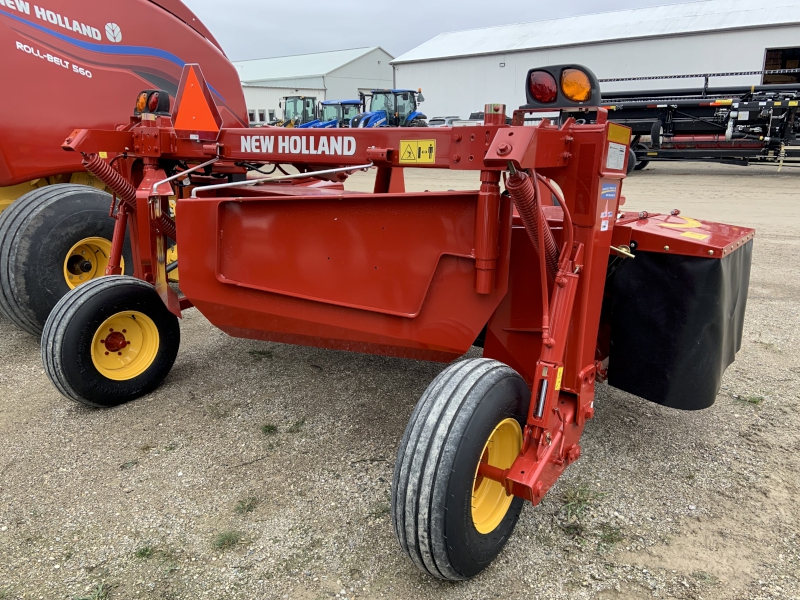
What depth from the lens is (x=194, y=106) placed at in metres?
3.28

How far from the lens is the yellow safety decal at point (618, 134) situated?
2.01 metres

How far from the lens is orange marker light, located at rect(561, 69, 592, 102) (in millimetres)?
2344

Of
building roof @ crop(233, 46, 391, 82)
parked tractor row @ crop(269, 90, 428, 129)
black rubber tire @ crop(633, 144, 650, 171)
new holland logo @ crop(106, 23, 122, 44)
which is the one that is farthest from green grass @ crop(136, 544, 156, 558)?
building roof @ crop(233, 46, 391, 82)

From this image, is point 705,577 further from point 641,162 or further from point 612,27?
point 612,27

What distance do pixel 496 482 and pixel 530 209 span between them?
2.95ft

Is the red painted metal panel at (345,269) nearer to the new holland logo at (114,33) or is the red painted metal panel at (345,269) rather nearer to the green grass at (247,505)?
the green grass at (247,505)

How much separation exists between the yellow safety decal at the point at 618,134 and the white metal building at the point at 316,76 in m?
38.3

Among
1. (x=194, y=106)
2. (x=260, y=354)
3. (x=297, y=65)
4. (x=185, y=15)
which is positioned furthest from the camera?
(x=297, y=65)

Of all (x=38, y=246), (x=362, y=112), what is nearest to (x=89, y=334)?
(x=38, y=246)

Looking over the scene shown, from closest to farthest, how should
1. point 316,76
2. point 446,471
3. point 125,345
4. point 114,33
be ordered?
point 446,471, point 125,345, point 114,33, point 316,76

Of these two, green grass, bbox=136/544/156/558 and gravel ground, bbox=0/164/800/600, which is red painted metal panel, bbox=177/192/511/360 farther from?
green grass, bbox=136/544/156/558

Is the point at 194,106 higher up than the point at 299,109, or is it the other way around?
the point at 299,109

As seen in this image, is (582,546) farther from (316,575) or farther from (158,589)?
(158,589)

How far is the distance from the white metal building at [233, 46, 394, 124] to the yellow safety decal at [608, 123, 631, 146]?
38.3 meters
